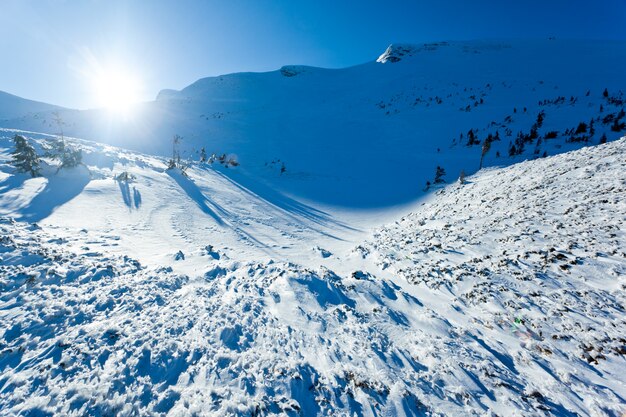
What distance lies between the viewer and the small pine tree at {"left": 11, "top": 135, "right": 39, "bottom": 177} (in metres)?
12.2

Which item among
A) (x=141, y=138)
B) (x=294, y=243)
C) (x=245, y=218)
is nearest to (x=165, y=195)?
(x=245, y=218)

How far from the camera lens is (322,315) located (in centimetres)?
612

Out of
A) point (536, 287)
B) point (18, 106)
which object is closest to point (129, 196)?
point (536, 287)

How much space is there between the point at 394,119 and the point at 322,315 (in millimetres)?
37174

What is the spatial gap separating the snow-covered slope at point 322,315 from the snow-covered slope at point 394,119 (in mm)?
11888

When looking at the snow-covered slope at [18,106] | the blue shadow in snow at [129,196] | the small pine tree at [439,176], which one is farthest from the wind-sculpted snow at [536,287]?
the snow-covered slope at [18,106]

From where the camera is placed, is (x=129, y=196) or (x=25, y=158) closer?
(x=25, y=158)

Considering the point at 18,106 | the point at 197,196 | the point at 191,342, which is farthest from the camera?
the point at 18,106

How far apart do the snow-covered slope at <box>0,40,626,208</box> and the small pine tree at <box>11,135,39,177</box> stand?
15.8 meters

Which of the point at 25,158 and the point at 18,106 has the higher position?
the point at 18,106

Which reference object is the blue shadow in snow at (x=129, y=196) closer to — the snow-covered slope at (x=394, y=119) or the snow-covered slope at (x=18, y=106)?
the snow-covered slope at (x=394, y=119)

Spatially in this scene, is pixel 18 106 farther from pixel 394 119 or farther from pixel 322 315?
pixel 322 315

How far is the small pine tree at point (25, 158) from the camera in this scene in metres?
12.2

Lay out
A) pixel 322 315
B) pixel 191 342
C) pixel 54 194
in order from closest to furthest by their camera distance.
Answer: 1. pixel 191 342
2. pixel 322 315
3. pixel 54 194
